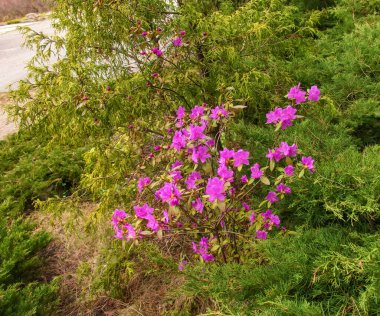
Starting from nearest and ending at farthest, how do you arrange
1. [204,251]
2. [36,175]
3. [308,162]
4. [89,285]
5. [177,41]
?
[308,162] < [204,251] < [177,41] < [89,285] < [36,175]

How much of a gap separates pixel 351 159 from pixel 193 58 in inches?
48.6

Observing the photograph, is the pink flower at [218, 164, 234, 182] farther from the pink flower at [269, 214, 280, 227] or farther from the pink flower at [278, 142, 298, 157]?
the pink flower at [269, 214, 280, 227]

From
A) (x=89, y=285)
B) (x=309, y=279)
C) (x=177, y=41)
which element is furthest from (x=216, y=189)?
(x=89, y=285)

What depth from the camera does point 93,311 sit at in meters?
2.47

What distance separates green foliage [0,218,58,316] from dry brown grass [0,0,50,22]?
1867cm

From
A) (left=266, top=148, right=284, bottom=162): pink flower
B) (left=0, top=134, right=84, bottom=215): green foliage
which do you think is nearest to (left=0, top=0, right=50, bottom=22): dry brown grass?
(left=0, top=134, right=84, bottom=215): green foliage

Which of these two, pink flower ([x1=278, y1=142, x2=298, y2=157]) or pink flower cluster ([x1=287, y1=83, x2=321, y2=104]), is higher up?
pink flower cluster ([x1=287, y1=83, x2=321, y2=104])

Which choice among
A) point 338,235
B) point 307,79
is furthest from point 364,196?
point 307,79

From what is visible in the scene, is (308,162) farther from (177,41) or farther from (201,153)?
(177,41)

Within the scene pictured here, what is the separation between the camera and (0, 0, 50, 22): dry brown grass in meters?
18.7

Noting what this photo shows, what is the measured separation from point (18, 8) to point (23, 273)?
65.5 feet

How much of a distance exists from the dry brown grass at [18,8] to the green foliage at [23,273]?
61.3 feet

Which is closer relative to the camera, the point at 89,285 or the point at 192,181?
the point at 192,181

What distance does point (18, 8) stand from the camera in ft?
63.0
